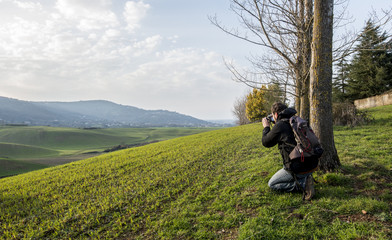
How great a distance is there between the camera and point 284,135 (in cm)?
479

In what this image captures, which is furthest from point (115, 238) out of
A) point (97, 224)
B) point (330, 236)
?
point (330, 236)

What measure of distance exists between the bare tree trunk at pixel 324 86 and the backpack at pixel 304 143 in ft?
5.83

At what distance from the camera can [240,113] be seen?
74.1 metres

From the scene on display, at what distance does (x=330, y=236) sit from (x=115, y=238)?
14.8 ft

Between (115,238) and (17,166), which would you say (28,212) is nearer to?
Result: (115,238)

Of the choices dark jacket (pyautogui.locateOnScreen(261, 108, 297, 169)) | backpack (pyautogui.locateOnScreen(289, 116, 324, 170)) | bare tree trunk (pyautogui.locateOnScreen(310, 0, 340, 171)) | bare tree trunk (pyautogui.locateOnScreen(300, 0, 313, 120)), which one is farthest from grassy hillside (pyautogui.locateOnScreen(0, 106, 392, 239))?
bare tree trunk (pyautogui.locateOnScreen(300, 0, 313, 120))

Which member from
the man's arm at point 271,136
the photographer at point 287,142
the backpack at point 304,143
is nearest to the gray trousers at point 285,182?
the photographer at point 287,142

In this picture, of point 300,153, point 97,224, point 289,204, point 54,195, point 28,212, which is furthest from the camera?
point 54,195

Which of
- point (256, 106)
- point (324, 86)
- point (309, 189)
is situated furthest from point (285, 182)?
point (256, 106)

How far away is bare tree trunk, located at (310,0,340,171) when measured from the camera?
19.7 feet

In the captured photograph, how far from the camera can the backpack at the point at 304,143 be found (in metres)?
4.48

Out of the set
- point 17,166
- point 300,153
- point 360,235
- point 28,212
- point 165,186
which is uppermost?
point 300,153

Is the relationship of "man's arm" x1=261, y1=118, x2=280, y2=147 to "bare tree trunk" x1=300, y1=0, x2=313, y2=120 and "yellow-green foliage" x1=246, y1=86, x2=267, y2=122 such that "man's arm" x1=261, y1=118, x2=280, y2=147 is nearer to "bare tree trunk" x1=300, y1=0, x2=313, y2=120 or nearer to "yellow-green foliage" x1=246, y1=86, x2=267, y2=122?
"bare tree trunk" x1=300, y1=0, x2=313, y2=120

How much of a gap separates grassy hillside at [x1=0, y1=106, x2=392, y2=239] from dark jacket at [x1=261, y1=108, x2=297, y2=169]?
51.1 inches
